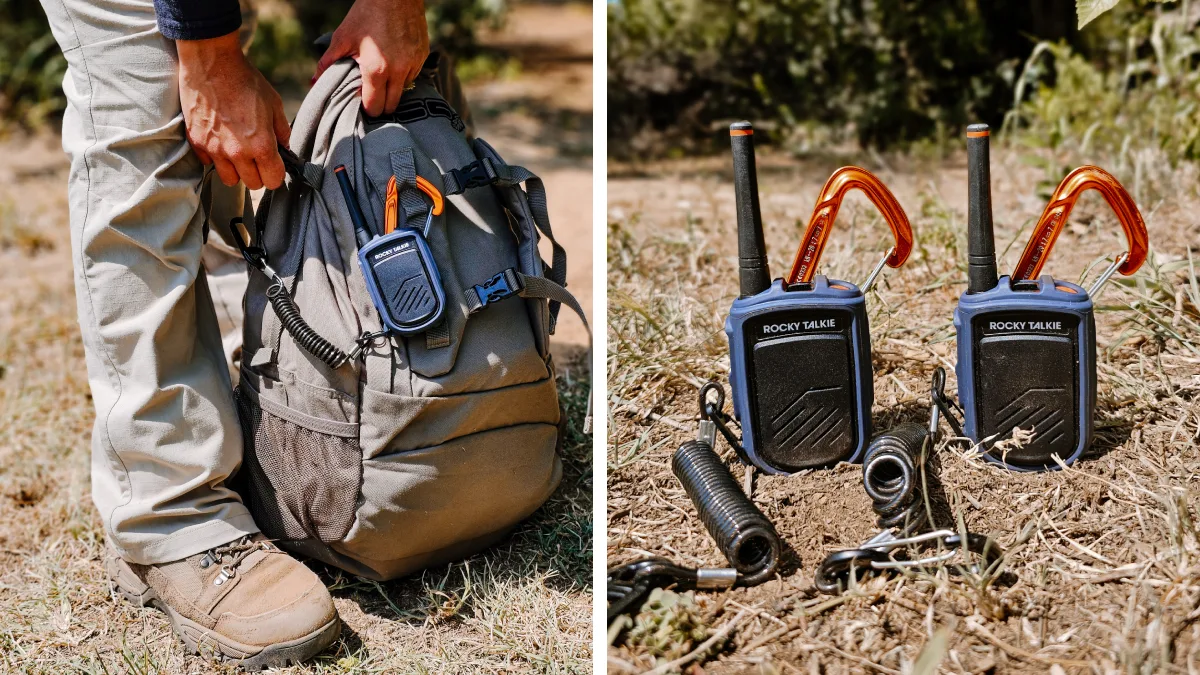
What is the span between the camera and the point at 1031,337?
2189 millimetres

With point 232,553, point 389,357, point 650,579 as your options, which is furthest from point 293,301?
point 650,579

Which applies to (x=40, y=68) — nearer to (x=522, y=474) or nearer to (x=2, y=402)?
(x=2, y=402)

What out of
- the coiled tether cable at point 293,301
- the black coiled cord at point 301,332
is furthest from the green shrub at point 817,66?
the black coiled cord at point 301,332

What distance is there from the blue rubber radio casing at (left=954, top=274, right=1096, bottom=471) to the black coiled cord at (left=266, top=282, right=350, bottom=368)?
126 centimetres

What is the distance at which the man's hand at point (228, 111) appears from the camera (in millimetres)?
2072

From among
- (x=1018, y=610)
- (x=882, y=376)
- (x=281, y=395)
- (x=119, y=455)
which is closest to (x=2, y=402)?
(x=119, y=455)

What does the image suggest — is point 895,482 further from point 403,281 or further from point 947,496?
point 403,281

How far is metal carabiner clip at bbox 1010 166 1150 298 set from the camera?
2172 mm

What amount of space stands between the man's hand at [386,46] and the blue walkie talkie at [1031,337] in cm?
115

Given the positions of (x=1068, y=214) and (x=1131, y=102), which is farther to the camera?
(x=1131, y=102)

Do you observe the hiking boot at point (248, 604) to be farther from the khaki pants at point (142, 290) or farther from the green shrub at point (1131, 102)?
the green shrub at point (1131, 102)

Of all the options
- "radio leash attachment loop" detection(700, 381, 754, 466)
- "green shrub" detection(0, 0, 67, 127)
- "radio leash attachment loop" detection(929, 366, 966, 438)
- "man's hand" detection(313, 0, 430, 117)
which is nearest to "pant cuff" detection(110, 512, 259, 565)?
"man's hand" detection(313, 0, 430, 117)

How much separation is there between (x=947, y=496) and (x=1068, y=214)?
A: 2.05 ft

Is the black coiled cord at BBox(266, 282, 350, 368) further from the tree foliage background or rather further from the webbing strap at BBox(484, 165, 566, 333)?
the tree foliage background
